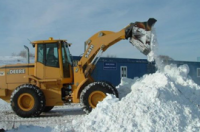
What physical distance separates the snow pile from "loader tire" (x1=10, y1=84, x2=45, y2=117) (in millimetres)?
2333

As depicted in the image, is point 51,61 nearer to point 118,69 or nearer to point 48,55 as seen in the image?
point 48,55

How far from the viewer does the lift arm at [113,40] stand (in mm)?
8477

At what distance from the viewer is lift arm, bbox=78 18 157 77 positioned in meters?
8.48

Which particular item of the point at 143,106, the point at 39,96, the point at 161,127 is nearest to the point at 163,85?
the point at 143,106

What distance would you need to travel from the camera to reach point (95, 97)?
8.03 m

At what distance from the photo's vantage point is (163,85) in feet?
25.2

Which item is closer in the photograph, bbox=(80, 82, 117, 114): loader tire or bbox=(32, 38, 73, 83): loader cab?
bbox=(80, 82, 117, 114): loader tire

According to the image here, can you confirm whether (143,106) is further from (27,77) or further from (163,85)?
(27,77)

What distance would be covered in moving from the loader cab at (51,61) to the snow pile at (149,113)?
2349 mm

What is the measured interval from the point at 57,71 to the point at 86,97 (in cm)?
150

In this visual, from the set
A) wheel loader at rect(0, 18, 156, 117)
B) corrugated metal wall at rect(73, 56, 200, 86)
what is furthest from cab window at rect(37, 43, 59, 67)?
corrugated metal wall at rect(73, 56, 200, 86)

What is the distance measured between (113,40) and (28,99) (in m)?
3.56

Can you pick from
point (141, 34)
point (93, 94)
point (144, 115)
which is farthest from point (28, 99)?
point (141, 34)

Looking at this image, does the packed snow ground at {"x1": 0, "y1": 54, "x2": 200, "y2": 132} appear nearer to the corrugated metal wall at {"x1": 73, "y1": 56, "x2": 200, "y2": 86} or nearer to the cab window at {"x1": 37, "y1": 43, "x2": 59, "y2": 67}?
the cab window at {"x1": 37, "y1": 43, "x2": 59, "y2": 67}
